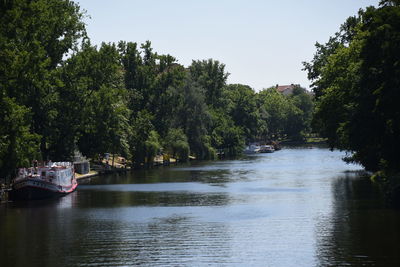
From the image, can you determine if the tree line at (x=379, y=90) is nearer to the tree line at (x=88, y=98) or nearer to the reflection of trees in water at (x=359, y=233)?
the reflection of trees in water at (x=359, y=233)

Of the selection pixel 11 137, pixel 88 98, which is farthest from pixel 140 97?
pixel 11 137

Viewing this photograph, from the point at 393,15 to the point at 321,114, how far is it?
25.0 meters

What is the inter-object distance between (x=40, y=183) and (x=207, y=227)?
27.2 meters

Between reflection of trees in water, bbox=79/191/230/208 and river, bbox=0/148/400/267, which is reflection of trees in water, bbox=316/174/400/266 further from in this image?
reflection of trees in water, bbox=79/191/230/208

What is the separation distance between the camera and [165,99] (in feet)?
451

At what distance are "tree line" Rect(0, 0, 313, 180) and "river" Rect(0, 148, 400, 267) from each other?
1005cm

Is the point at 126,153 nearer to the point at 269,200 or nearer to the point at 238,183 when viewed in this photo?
the point at 238,183

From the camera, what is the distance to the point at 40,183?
6925cm

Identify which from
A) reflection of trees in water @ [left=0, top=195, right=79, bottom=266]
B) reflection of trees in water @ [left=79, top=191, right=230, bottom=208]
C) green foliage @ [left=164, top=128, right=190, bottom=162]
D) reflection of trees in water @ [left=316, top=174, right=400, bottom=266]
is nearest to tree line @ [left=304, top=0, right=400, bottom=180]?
reflection of trees in water @ [left=316, top=174, right=400, bottom=266]

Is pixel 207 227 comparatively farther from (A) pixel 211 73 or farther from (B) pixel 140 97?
(A) pixel 211 73

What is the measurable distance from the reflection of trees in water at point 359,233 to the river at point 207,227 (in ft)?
0.21

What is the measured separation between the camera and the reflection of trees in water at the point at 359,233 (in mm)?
35838

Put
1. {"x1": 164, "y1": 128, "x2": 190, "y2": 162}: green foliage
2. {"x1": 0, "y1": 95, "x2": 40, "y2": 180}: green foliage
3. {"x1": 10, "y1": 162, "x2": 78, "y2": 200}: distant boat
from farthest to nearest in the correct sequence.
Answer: {"x1": 164, "y1": 128, "x2": 190, "y2": 162}: green foliage, {"x1": 10, "y1": 162, "x2": 78, "y2": 200}: distant boat, {"x1": 0, "y1": 95, "x2": 40, "y2": 180}: green foliage

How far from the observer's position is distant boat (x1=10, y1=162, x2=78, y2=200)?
67438mm
